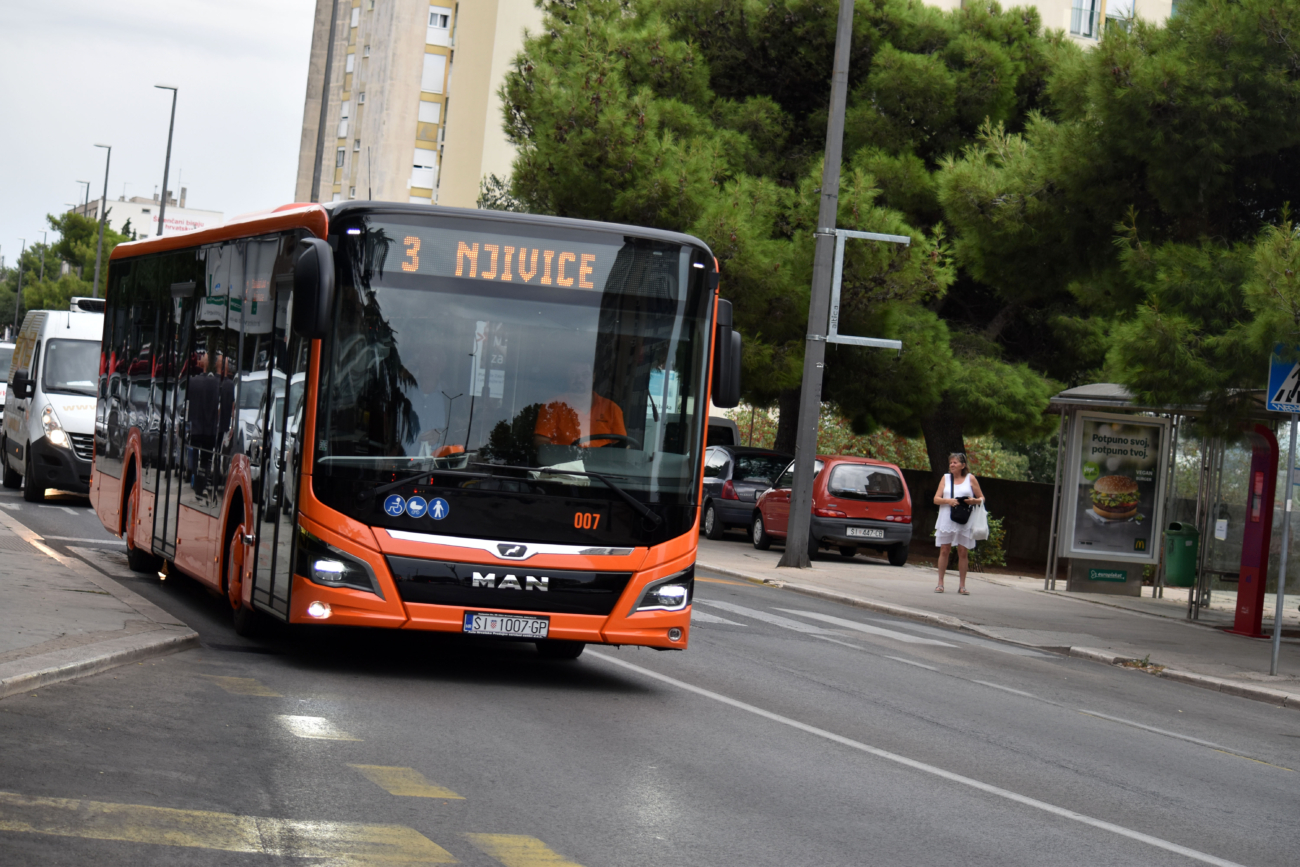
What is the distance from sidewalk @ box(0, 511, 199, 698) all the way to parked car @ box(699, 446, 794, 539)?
56.1 feet

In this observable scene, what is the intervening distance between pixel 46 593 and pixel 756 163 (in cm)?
2229

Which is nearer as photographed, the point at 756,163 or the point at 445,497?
the point at 445,497

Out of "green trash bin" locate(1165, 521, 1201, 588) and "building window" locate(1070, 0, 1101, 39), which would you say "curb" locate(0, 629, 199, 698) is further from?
"building window" locate(1070, 0, 1101, 39)

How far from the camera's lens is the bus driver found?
962 centimetres

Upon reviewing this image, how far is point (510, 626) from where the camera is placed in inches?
375

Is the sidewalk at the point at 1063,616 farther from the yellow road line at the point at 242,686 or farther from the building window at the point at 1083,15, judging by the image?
the building window at the point at 1083,15

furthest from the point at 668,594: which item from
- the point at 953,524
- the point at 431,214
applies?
the point at 953,524

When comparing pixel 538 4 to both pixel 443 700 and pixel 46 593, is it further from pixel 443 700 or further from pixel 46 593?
pixel 443 700

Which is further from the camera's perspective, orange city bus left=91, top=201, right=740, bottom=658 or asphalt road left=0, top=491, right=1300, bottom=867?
orange city bus left=91, top=201, right=740, bottom=658

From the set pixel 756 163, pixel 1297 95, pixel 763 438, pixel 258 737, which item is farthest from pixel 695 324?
pixel 763 438

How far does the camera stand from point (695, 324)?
32.6ft

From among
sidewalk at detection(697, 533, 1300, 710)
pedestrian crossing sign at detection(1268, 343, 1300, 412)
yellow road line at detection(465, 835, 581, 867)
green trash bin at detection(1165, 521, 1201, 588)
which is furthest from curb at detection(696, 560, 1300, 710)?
yellow road line at detection(465, 835, 581, 867)

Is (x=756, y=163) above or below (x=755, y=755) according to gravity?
above

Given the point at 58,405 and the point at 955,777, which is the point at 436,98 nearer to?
the point at 58,405
